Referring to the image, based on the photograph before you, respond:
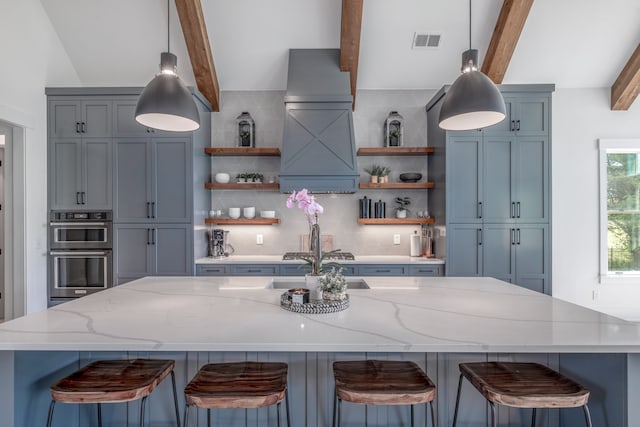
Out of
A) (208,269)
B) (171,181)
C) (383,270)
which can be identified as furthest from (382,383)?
(171,181)

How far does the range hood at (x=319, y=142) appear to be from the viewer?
371cm

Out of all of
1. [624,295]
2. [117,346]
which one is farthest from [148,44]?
[624,295]

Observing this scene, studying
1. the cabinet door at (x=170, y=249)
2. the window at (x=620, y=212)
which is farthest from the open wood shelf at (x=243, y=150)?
the window at (x=620, y=212)

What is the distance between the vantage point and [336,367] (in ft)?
5.19

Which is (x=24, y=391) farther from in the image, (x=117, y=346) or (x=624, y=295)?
(x=624, y=295)

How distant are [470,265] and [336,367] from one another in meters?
2.57

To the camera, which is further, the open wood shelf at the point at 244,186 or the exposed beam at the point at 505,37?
the open wood shelf at the point at 244,186

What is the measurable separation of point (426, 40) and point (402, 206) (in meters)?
1.87

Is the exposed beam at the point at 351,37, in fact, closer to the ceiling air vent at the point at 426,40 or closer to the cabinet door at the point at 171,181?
the ceiling air vent at the point at 426,40

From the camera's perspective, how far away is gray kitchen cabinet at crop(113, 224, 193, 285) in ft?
12.2

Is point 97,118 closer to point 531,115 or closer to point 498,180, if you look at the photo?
point 498,180

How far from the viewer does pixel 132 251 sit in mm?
3713

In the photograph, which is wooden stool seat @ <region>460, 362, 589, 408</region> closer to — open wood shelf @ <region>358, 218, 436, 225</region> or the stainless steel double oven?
open wood shelf @ <region>358, 218, 436, 225</region>

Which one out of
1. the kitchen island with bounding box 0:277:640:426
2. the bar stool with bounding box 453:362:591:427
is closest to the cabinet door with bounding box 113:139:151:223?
the kitchen island with bounding box 0:277:640:426
